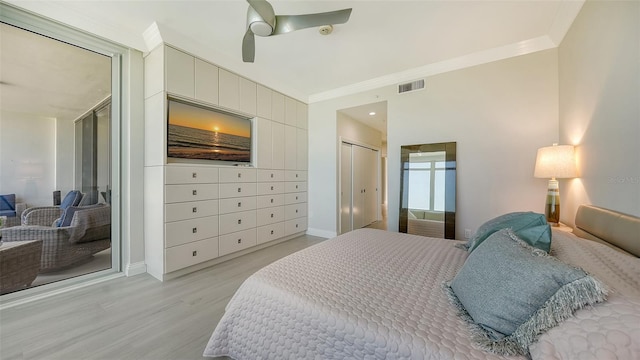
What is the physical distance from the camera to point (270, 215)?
12.3 feet

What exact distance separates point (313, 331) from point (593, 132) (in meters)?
2.52

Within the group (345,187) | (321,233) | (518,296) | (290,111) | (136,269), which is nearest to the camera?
(518,296)

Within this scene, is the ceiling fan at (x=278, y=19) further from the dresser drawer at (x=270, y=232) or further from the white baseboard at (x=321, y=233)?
the white baseboard at (x=321, y=233)

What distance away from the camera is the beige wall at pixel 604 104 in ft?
4.35

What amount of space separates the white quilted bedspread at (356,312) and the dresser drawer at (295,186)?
250cm

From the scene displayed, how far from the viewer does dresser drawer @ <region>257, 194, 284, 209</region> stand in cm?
357

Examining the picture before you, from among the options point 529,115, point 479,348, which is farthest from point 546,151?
point 479,348

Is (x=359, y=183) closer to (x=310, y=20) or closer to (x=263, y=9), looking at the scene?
(x=310, y=20)

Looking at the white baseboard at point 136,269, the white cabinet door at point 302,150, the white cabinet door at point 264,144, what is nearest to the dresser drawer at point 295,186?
the white cabinet door at point 302,150

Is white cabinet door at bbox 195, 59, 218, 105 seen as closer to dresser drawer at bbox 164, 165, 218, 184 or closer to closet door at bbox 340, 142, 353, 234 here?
dresser drawer at bbox 164, 165, 218, 184

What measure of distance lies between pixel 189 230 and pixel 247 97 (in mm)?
1966

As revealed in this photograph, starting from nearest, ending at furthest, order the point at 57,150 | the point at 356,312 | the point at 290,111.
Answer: the point at 356,312 < the point at 57,150 < the point at 290,111

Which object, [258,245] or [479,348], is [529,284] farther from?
[258,245]

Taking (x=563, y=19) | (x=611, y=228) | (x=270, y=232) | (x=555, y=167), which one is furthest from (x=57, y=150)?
(x=563, y=19)
